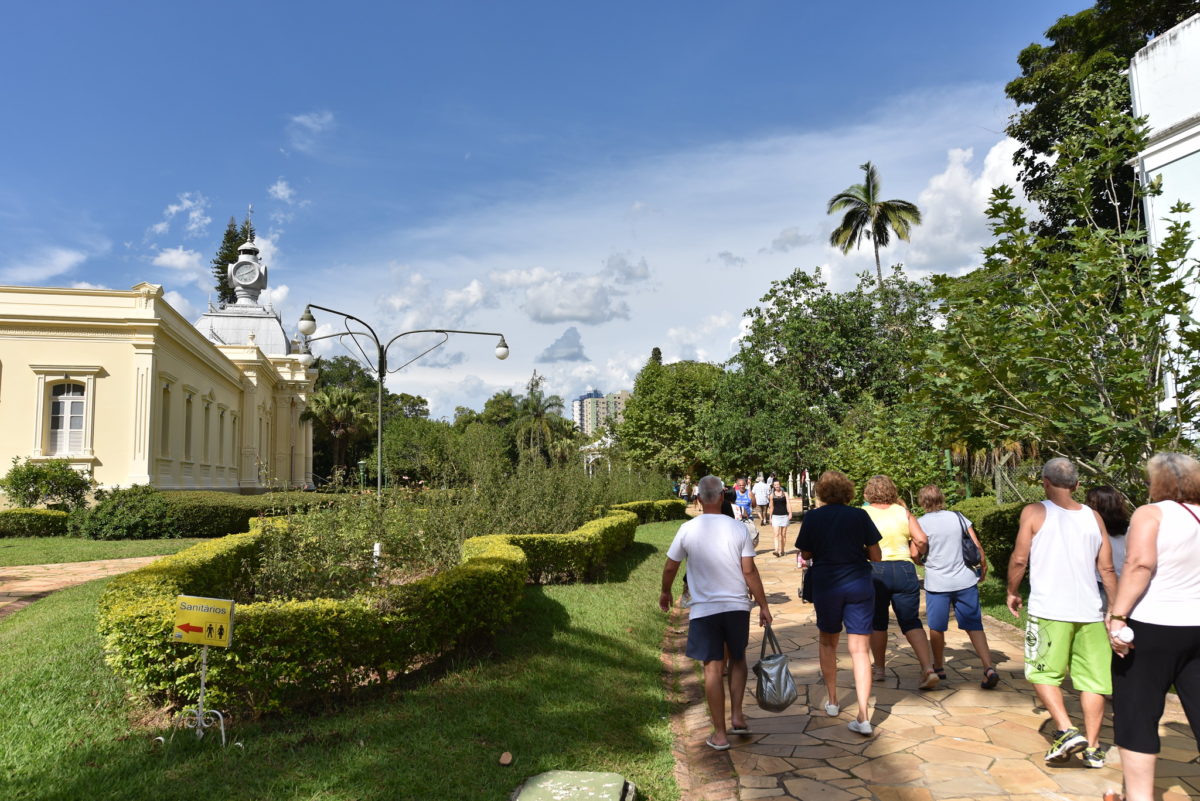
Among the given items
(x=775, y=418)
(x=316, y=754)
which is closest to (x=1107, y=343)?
(x=316, y=754)

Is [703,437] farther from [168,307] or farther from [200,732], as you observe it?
[200,732]

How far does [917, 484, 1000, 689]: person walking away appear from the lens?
6.12 metres

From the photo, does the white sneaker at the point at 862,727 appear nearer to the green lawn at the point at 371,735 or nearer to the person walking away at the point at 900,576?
the person walking away at the point at 900,576

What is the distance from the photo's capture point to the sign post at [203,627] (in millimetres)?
4547

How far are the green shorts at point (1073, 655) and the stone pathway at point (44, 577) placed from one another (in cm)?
1020

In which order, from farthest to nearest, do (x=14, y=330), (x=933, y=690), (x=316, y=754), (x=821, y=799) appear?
(x=14, y=330) → (x=933, y=690) → (x=316, y=754) → (x=821, y=799)

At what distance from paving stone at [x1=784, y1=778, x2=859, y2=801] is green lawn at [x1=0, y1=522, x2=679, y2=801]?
698 mm

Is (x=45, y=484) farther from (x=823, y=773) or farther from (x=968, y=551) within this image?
(x=968, y=551)

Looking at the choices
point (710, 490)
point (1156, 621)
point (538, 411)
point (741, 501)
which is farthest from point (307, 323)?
point (538, 411)

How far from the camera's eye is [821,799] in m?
4.25

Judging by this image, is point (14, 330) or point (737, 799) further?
point (14, 330)

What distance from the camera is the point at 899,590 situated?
6.11 meters

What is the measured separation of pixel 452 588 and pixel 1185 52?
1109 centimetres

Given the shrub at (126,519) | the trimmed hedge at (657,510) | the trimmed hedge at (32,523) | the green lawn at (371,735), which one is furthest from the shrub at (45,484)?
the green lawn at (371,735)
